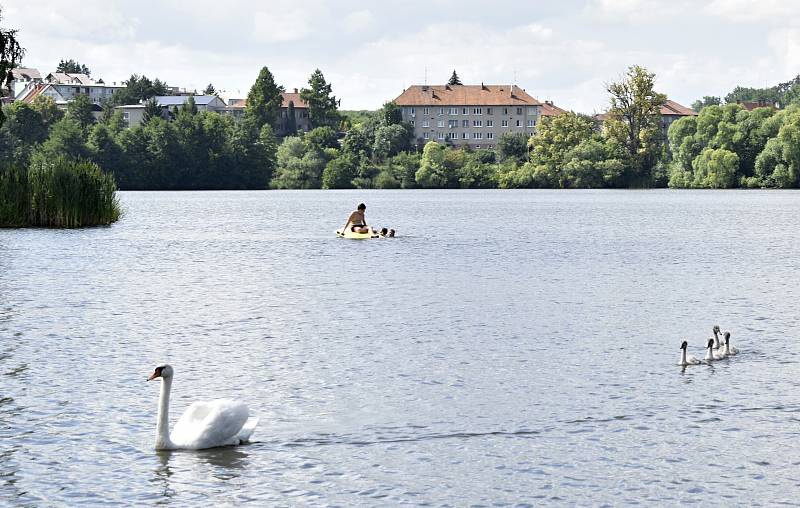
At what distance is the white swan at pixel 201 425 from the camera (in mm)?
15352

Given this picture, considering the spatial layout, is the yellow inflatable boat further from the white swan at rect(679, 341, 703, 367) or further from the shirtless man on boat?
the white swan at rect(679, 341, 703, 367)

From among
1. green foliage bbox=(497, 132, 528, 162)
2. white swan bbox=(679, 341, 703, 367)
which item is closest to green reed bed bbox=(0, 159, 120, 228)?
white swan bbox=(679, 341, 703, 367)

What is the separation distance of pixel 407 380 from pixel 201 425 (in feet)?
18.8

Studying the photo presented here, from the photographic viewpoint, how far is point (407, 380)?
20.5 metres

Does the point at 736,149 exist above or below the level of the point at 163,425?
above

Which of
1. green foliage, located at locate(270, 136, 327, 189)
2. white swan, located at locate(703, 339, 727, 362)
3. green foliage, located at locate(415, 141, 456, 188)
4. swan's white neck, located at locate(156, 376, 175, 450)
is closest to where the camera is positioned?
swan's white neck, located at locate(156, 376, 175, 450)

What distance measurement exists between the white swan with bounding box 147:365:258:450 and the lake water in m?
0.19

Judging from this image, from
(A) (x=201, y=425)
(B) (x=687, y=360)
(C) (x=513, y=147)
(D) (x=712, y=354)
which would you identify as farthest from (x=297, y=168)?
(A) (x=201, y=425)

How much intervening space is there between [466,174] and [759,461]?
169 meters

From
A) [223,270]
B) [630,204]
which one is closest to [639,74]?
[630,204]

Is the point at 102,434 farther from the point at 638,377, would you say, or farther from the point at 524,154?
the point at 524,154

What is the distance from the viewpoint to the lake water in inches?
559

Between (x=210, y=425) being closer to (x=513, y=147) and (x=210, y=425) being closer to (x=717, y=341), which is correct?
(x=717, y=341)

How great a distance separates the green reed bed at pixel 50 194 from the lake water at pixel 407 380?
10740 millimetres
